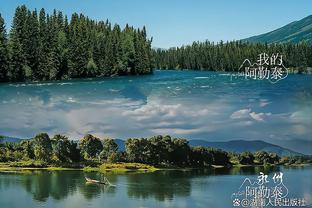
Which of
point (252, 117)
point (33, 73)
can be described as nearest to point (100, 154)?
point (33, 73)

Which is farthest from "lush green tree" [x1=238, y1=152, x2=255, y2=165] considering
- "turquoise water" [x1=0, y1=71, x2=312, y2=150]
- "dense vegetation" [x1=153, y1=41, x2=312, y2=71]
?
"dense vegetation" [x1=153, y1=41, x2=312, y2=71]

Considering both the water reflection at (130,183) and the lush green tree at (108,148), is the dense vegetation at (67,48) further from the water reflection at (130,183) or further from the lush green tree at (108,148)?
the water reflection at (130,183)

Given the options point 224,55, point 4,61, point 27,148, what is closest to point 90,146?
point 27,148

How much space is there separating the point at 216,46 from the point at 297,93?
3.93 feet

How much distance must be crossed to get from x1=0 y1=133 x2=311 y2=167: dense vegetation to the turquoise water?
10 cm

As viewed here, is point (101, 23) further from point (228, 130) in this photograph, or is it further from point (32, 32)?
point (228, 130)

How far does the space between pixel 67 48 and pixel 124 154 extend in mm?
1523

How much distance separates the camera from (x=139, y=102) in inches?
320

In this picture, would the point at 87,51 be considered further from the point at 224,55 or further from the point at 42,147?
the point at 224,55

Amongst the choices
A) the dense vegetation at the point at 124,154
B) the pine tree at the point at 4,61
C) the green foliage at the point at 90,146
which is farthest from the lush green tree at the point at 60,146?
the pine tree at the point at 4,61

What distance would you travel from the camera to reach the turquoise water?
316 inches

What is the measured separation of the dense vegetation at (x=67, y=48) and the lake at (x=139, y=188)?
1287mm

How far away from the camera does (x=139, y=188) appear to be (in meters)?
7.78

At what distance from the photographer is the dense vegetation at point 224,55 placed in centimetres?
806
